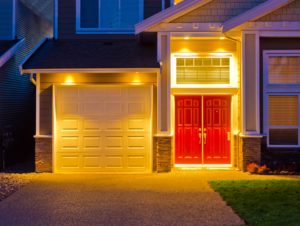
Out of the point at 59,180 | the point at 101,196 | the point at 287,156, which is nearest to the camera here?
the point at 101,196

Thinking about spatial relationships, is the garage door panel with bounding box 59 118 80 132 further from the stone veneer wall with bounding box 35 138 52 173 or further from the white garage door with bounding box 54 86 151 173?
the stone veneer wall with bounding box 35 138 52 173

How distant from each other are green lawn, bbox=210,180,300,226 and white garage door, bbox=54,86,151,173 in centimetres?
304

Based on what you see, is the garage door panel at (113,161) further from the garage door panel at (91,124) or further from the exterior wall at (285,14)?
the exterior wall at (285,14)

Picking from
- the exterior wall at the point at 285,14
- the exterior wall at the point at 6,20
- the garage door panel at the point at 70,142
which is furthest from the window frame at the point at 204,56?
the exterior wall at the point at 6,20

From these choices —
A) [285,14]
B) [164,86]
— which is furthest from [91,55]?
[285,14]

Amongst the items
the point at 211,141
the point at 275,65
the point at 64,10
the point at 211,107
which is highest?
the point at 64,10

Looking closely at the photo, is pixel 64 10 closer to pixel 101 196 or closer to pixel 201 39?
pixel 201 39

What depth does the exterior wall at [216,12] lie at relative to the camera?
14555 millimetres

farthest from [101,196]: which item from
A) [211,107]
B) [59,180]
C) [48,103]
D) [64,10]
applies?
[64,10]

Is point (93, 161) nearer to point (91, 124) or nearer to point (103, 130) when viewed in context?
point (103, 130)

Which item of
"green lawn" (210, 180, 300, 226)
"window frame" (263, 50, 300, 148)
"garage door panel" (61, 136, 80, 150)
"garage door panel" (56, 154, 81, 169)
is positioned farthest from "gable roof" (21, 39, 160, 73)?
"green lawn" (210, 180, 300, 226)

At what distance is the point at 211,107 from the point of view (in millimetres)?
15414

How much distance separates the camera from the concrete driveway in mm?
8867

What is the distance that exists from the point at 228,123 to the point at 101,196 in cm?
569
